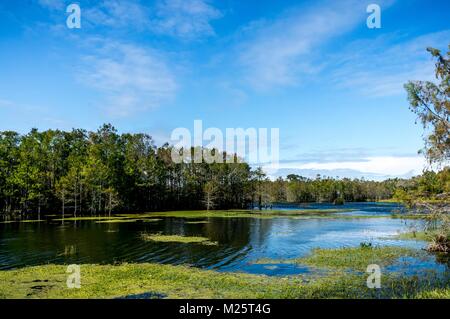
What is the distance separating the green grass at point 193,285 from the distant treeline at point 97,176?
6663cm

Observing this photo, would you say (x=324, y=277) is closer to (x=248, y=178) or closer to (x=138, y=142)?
(x=138, y=142)

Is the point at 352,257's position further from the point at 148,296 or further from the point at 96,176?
the point at 96,176

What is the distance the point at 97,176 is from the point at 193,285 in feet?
273

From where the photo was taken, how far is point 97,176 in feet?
329

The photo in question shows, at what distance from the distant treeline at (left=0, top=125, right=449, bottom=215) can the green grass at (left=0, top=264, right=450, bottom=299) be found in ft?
219

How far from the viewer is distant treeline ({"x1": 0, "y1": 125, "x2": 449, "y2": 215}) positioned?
3593 inches

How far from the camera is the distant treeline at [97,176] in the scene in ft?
299

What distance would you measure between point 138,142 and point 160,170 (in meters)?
15.3

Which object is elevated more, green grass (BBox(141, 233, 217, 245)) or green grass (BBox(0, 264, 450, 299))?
green grass (BBox(0, 264, 450, 299))

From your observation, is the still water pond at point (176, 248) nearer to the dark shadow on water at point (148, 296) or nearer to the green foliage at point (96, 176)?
the dark shadow on water at point (148, 296)

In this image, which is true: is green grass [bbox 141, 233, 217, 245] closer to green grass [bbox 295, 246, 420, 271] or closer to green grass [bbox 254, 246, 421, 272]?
green grass [bbox 254, 246, 421, 272]

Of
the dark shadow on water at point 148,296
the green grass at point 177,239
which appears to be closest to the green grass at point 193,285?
the dark shadow on water at point 148,296

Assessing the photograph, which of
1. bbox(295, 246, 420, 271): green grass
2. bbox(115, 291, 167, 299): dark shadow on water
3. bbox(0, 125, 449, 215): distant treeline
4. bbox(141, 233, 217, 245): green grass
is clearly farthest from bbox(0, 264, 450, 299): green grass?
bbox(0, 125, 449, 215): distant treeline

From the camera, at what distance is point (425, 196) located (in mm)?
36344
